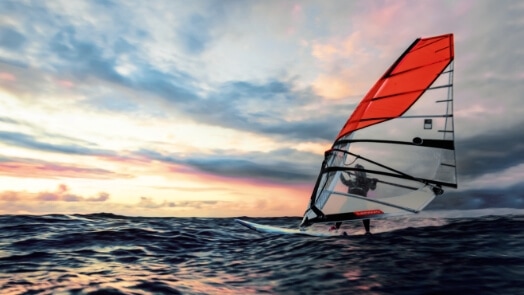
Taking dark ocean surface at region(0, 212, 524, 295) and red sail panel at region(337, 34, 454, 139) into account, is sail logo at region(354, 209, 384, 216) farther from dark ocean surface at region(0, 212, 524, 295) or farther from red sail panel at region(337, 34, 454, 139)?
red sail panel at region(337, 34, 454, 139)

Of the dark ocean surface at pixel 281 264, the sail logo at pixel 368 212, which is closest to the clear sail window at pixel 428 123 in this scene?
the sail logo at pixel 368 212

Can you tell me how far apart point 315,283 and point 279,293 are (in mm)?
850

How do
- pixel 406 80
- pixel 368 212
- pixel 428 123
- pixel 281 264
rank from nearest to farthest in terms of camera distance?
pixel 281 264 → pixel 368 212 → pixel 428 123 → pixel 406 80

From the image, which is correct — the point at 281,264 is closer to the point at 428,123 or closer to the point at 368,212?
the point at 368,212

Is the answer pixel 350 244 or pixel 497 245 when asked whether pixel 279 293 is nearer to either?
pixel 350 244

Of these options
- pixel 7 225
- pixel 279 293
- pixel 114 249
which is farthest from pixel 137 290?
pixel 7 225

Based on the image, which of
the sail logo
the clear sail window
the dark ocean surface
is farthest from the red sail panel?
the dark ocean surface

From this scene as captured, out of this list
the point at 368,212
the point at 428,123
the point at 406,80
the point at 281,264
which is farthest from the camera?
the point at 406,80

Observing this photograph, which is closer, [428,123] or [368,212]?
[368,212]

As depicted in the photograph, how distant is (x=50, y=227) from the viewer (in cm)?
1623

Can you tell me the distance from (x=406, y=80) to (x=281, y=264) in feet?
25.6

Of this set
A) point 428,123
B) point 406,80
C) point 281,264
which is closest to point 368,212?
point 428,123

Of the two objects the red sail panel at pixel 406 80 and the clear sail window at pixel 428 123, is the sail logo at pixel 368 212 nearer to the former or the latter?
the red sail panel at pixel 406 80

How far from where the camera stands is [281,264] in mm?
8406
